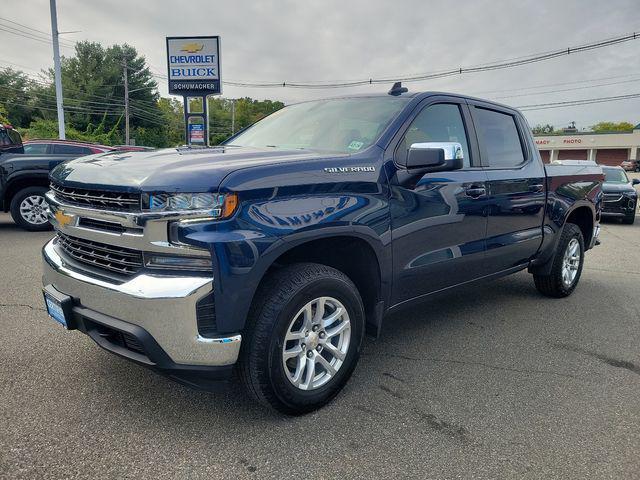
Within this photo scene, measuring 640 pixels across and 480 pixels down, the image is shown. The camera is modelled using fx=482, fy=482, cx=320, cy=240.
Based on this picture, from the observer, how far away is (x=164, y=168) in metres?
2.32

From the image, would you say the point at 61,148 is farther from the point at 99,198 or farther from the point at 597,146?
the point at 597,146

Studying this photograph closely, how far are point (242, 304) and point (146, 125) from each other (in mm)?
55840

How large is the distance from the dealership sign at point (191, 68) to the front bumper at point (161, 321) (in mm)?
14853

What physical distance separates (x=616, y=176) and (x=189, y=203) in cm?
1422

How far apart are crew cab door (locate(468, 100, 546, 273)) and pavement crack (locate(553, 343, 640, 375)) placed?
0.79 metres

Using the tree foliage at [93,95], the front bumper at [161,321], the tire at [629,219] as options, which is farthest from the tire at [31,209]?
the tree foliage at [93,95]

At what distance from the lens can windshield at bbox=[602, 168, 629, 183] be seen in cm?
1297

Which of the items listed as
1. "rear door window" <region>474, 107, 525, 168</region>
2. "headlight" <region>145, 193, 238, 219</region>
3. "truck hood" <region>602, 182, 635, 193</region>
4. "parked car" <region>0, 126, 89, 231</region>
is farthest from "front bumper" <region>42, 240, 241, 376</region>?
"truck hood" <region>602, 182, 635, 193</region>

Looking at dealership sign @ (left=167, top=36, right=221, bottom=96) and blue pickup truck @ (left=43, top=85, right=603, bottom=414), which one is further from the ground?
dealership sign @ (left=167, top=36, right=221, bottom=96)

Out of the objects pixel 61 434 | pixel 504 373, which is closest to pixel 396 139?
pixel 504 373

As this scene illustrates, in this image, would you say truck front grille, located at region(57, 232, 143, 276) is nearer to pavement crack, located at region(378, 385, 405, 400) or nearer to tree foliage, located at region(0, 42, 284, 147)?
pavement crack, located at region(378, 385, 405, 400)

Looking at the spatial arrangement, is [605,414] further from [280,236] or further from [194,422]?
[194,422]

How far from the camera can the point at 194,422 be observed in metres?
2.59

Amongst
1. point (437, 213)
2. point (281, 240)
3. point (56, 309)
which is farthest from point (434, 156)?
point (56, 309)
